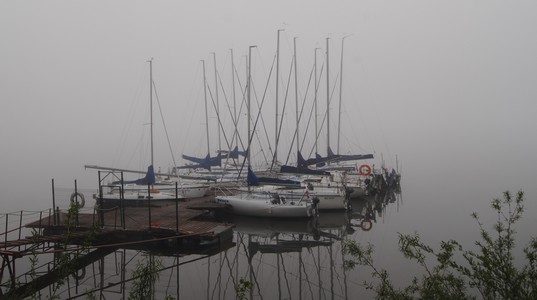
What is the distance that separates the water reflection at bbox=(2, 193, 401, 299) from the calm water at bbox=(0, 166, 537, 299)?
0.12 feet

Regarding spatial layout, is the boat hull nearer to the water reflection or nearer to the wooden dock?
the water reflection

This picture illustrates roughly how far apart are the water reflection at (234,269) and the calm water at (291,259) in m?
0.04

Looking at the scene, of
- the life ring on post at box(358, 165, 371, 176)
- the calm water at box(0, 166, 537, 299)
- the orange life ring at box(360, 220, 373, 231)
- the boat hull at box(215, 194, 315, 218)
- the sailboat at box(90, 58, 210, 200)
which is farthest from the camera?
the life ring on post at box(358, 165, 371, 176)

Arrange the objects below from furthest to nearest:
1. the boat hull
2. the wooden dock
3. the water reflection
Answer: the boat hull, the wooden dock, the water reflection

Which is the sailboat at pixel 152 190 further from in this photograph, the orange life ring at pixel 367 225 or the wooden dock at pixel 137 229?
the orange life ring at pixel 367 225

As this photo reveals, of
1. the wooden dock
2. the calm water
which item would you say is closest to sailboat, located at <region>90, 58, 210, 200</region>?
the wooden dock

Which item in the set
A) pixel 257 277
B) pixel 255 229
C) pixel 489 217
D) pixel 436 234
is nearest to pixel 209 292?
pixel 257 277

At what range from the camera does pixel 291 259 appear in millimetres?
21031

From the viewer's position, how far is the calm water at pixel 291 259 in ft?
55.3

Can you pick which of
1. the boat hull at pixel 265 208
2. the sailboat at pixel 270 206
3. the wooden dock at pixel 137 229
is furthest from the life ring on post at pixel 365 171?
the wooden dock at pixel 137 229

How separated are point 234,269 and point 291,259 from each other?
2.99 metres

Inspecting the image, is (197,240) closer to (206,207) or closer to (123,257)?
(123,257)

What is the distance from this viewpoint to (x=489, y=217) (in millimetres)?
32688

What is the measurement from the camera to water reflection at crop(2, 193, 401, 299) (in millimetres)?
16547
